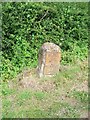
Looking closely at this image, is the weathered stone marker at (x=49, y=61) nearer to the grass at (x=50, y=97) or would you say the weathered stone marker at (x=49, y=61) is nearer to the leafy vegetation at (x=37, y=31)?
the grass at (x=50, y=97)

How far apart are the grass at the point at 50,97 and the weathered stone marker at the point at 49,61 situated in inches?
4.2

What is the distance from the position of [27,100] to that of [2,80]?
71 cm

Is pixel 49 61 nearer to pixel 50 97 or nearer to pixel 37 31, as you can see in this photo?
pixel 50 97

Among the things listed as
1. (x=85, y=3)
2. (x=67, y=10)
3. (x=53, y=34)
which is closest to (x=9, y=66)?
(x=53, y=34)

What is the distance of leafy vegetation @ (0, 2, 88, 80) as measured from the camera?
19.8ft

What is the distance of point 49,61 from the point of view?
5.69 m

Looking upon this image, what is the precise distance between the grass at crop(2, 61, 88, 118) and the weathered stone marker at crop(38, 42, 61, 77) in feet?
0.35

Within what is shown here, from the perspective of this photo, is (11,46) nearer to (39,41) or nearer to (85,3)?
(39,41)

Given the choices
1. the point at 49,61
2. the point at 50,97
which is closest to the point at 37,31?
the point at 49,61

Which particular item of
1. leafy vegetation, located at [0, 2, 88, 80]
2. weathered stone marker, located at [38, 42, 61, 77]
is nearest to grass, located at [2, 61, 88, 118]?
weathered stone marker, located at [38, 42, 61, 77]

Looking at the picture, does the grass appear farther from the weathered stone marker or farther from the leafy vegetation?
the leafy vegetation

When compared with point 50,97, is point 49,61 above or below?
above

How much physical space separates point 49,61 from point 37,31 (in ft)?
2.79

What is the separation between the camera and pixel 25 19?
623cm
